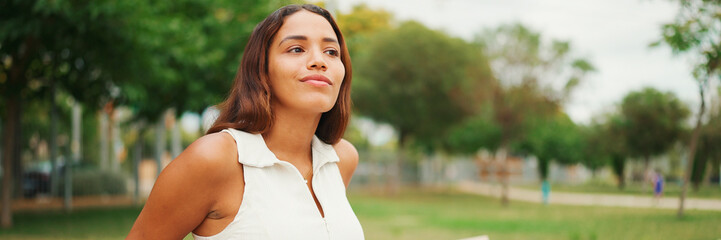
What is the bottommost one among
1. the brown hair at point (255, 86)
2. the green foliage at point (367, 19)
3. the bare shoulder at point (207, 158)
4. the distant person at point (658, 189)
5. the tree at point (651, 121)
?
the distant person at point (658, 189)

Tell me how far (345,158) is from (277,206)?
48 cm

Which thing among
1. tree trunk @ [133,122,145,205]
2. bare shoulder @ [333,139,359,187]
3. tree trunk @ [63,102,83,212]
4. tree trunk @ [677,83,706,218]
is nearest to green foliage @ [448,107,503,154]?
tree trunk @ [133,122,145,205]

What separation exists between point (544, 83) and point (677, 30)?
39.5ft

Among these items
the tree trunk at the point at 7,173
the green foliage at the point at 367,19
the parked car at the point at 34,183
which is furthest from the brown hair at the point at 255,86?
the green foliage at the point at 367,19

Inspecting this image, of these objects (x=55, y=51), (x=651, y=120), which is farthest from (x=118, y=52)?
(x=651, y=120)

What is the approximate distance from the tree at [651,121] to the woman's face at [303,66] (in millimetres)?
18982

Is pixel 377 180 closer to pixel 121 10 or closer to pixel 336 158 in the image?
pixel 121 10

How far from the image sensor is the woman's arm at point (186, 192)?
1.21 meters

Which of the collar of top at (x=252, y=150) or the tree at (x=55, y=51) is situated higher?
the tree at (x=55, y=51)

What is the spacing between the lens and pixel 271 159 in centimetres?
132

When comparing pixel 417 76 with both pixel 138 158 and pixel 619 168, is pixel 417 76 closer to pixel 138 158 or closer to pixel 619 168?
pixel 138 158

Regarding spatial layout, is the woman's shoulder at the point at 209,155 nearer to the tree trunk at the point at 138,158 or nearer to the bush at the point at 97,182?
the tree trunk at the point at 138,158

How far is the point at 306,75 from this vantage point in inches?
53.2

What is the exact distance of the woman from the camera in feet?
4.05
